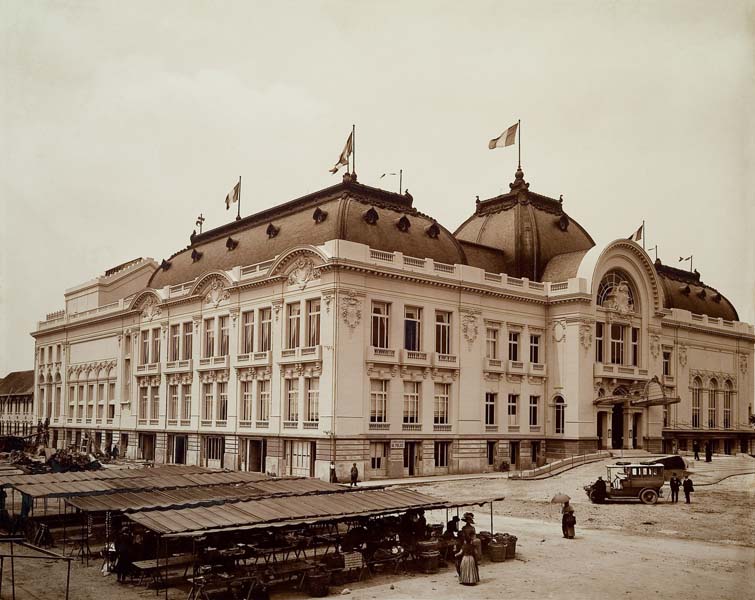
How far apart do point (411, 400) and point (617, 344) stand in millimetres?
19346

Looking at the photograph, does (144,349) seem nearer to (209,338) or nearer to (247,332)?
(209,338)

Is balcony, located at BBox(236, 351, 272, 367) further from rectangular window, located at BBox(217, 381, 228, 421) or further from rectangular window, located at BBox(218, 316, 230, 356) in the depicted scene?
rectangular window, located at BBox(217, 381, 228, 421)

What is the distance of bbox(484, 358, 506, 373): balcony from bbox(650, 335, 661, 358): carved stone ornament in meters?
14.6

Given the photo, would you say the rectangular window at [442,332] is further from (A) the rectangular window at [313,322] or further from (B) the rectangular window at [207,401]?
(B) the rectangular window at [207,401]

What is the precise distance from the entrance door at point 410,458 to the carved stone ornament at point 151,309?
26.8m

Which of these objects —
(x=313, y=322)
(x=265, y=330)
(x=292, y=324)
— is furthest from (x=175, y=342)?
(x=313, y=322)

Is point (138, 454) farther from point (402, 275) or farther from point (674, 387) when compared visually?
point (674, 387)

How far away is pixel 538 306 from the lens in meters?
60.7

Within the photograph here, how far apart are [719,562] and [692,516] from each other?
991 centimetres

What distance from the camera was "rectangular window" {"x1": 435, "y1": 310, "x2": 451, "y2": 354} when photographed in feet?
179

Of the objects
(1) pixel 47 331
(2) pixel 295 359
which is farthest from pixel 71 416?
(2) pixel 295 359

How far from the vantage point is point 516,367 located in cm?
5844

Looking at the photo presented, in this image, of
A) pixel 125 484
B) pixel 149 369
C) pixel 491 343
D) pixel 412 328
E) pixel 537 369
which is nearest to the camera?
pixel 125 484

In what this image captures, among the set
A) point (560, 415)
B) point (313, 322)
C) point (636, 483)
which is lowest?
point (636, 483)
